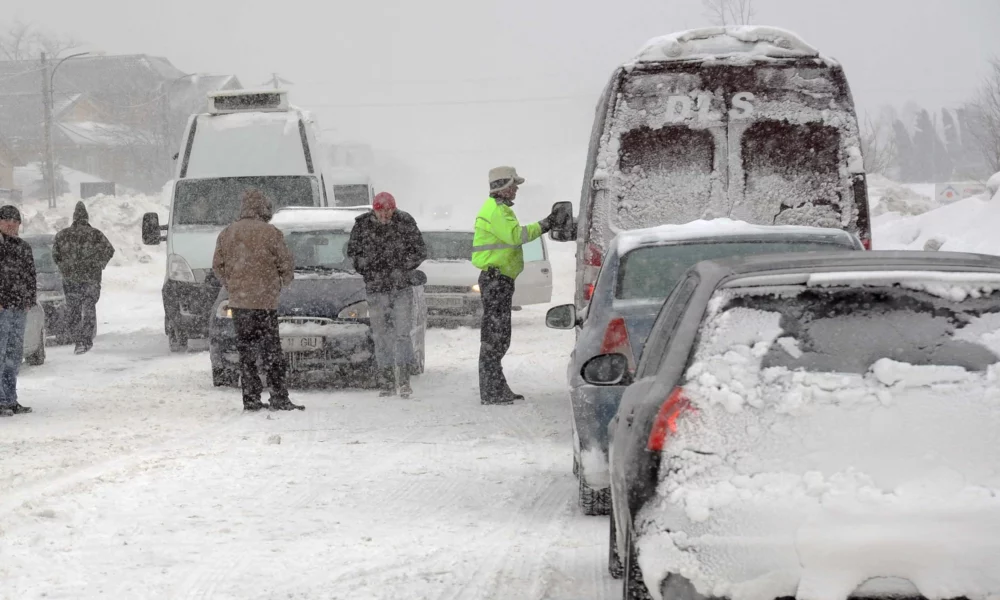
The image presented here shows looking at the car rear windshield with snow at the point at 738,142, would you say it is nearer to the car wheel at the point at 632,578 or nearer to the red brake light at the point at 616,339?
the red brake light at the point at 616,339

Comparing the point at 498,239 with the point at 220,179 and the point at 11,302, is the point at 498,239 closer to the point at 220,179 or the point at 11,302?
the point at 11,302

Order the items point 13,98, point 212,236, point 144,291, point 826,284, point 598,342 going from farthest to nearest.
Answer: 1. point 13,98
2. point 144,291
3. point 212,236
4. point 598,342
5. point 826,284

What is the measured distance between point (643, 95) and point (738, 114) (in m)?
0.72

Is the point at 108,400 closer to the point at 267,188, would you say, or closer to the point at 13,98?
the point at 267,188

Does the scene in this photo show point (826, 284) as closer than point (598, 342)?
Yes

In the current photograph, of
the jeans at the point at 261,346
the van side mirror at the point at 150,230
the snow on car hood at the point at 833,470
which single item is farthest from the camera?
the van side mirror at the point at 150,230

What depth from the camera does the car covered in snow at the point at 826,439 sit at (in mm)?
3359

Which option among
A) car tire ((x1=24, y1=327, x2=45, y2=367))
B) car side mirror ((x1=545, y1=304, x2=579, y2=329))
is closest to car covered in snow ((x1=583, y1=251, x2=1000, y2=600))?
car side mirror ((x1=545, y1=304, x2=579, y2=329))

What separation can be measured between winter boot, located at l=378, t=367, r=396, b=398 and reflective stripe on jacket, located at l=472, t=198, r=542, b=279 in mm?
1292

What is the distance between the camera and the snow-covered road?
5.16m

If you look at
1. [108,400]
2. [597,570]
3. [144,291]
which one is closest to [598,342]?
[597,570]

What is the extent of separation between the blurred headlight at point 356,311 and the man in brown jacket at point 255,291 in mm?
1126

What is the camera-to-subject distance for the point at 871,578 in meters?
3.36

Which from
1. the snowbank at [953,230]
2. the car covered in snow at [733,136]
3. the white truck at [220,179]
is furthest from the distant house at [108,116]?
the car covered in snow at [733,136]
